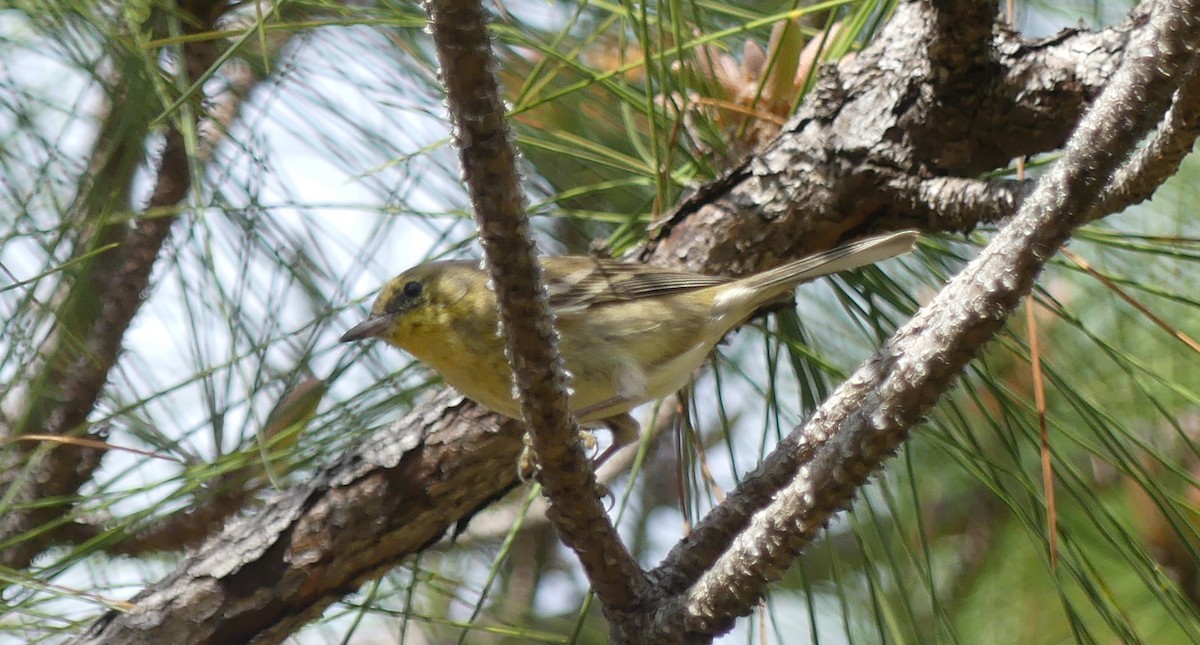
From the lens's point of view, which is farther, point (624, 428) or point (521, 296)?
point (624, 428)

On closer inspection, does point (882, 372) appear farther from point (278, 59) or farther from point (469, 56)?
point (278, 59)

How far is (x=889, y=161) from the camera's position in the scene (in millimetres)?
Answer: 2369

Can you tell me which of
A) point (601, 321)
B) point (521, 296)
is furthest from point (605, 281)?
point (521, 296)

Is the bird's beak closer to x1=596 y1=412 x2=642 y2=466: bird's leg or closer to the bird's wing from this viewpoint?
the bird's wing

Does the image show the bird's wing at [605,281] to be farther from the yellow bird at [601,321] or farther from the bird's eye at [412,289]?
the bird's eye at [412,289]

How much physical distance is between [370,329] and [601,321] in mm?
557

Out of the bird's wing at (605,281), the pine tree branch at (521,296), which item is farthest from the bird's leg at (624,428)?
the pine tree branch at (521,296)

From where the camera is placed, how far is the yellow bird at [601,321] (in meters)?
2.44

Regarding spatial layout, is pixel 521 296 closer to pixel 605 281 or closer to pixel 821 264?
pixel 821 264

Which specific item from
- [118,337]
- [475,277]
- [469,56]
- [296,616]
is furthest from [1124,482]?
[118,337]

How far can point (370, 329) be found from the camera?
2510mm

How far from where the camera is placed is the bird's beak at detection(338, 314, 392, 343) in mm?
2465

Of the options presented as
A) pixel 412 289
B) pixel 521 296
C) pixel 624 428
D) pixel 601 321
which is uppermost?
pixel 412 289

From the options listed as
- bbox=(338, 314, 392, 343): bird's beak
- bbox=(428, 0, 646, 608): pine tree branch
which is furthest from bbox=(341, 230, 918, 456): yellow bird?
bbox=(428, 0, 646, 608): pine tree branch
